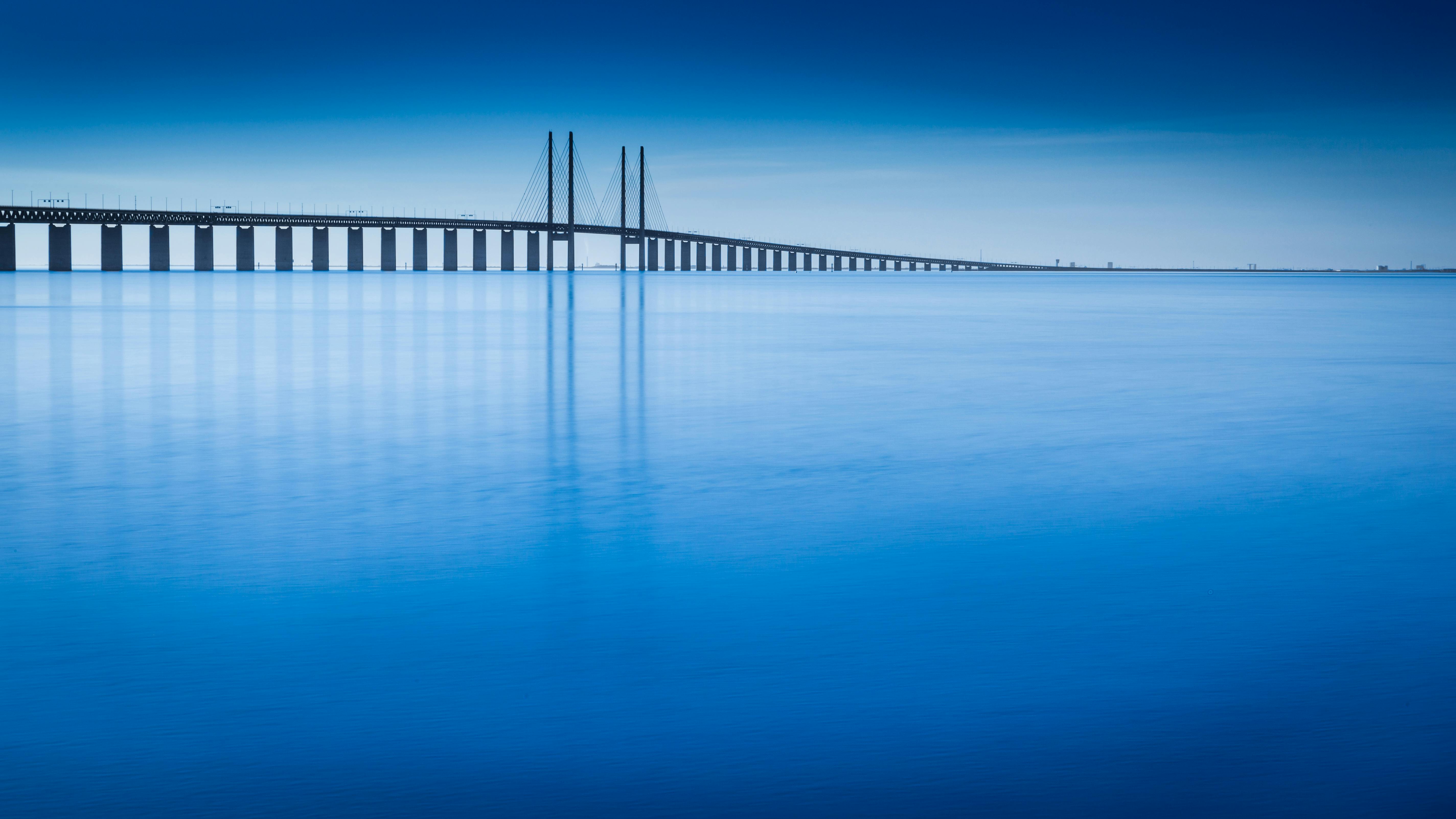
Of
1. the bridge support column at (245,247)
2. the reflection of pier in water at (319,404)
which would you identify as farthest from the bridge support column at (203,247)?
the reflection of pier in water at (319,404)

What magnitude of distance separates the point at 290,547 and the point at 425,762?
2880 mm

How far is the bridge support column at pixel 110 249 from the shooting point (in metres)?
131

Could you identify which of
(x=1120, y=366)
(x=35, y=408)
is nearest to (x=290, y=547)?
(x=35, y=408)

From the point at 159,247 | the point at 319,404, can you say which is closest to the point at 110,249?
the point at 159,247

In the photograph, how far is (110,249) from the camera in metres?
131

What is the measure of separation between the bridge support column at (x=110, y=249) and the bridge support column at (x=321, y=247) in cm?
2038

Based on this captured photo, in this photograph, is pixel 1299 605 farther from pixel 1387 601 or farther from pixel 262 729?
pixel 262 729

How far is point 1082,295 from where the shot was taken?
71.6 meters

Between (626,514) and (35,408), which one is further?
(35,408)

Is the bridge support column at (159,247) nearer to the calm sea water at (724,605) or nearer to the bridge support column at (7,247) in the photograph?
the bridge support column at (7,247)

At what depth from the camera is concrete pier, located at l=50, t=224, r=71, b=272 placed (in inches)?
4902

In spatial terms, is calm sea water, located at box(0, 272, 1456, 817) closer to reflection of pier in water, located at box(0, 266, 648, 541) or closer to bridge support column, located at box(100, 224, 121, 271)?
reflection of pier in water, located at box(0, 266, 648, 541)

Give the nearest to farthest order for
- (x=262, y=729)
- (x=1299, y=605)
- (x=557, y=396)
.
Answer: (x=262, y=729)
(x=1299, y=605)
(x=557, y=396)

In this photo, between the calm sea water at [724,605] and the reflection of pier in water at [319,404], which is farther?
the reflection of pier in water at [319,404]
